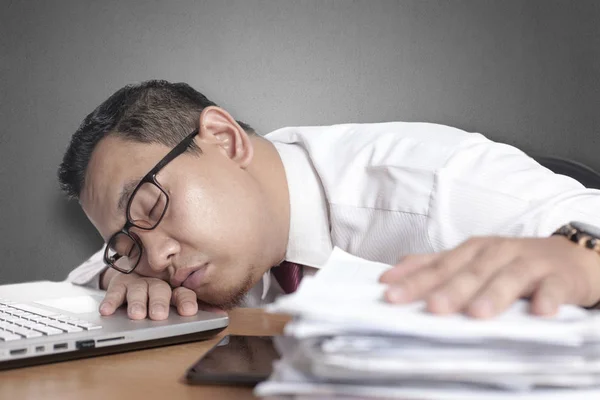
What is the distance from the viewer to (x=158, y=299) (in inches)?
35.9

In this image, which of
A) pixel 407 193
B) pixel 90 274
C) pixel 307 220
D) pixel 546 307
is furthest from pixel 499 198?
pixel 90 274

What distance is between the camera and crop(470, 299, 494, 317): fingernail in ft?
1.40

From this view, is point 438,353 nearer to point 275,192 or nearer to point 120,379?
point 120,379

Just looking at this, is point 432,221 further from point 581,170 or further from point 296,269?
point 581,170

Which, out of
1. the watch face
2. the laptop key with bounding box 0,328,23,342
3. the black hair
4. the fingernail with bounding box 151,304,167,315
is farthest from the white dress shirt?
the laptop key with bounding box 0,328,23,342

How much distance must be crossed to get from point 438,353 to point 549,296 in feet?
0.36

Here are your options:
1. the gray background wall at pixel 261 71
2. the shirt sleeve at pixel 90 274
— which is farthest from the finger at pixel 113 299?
the gray background wall at pixel 261 71

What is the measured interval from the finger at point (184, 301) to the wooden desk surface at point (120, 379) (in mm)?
82

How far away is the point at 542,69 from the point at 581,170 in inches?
12.8

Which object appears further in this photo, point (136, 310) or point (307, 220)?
point (307, 220)

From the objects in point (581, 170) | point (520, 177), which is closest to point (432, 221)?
point (520, 177)

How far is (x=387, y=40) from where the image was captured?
171cm

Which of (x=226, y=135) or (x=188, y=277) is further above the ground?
(x=226, y=135)

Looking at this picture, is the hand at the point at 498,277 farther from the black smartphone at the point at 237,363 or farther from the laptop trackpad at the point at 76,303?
the laptop trackpad at the point at 76,303
